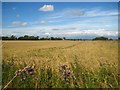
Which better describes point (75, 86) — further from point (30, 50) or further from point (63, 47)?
point (30, 50)

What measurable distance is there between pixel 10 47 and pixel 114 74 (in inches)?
47.6

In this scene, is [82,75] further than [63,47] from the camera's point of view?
No

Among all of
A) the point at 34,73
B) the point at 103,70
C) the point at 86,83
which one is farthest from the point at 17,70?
the point at 103,70

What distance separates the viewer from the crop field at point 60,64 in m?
2.56

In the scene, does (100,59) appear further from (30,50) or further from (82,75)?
(30,50)

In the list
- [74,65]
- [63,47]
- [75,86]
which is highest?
[63,47]

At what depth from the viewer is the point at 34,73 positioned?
2.64m

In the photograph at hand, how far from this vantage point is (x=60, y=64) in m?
2.69

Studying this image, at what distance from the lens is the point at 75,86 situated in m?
2.53

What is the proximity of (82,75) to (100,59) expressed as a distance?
0.92 ft

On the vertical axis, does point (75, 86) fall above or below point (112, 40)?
below

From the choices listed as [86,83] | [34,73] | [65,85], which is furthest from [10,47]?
[86,83]

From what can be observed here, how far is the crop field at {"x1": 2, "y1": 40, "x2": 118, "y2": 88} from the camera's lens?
2.56 m

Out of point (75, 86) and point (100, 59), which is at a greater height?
point (100, 59)
